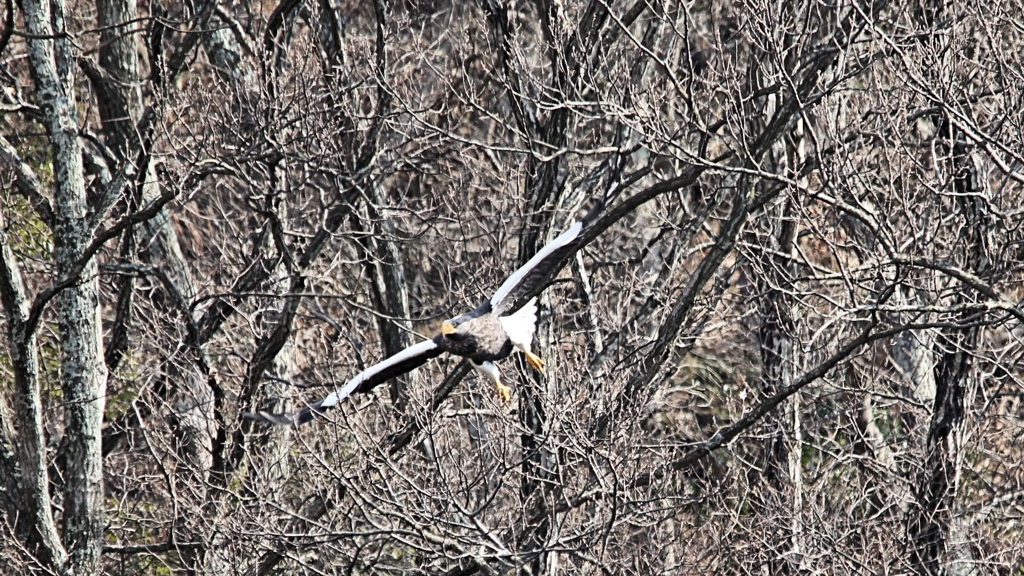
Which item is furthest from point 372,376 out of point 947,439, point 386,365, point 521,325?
point 947,439

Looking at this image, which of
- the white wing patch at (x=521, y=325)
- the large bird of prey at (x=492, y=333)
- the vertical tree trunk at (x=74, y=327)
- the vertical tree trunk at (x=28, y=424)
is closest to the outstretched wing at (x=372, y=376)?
the large bird of prey at (x=492, y=333)

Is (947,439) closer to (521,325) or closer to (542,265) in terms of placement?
(521,325)

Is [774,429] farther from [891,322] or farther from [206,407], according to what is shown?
[206,407]

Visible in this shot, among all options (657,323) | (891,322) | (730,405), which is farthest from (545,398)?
(657,323)

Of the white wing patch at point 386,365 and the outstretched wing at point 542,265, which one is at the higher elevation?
the outstretched wing at point 542,265

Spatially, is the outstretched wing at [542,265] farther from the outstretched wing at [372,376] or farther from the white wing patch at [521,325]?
the outstretched wing at [372,376]

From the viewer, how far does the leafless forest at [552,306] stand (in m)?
8.40

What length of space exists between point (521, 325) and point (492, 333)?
41 centimetres

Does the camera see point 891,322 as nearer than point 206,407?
Yes

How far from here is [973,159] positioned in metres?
10.2

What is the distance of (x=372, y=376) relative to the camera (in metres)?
9.07

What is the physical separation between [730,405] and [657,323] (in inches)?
99.7

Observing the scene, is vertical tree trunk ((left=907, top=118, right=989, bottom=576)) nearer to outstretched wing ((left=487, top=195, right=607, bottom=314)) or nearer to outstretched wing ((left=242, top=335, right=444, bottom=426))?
outstretched wing ((left=487, top=195, right=607, bottom=314))

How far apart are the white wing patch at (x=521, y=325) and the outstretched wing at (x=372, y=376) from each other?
0.45 metres
